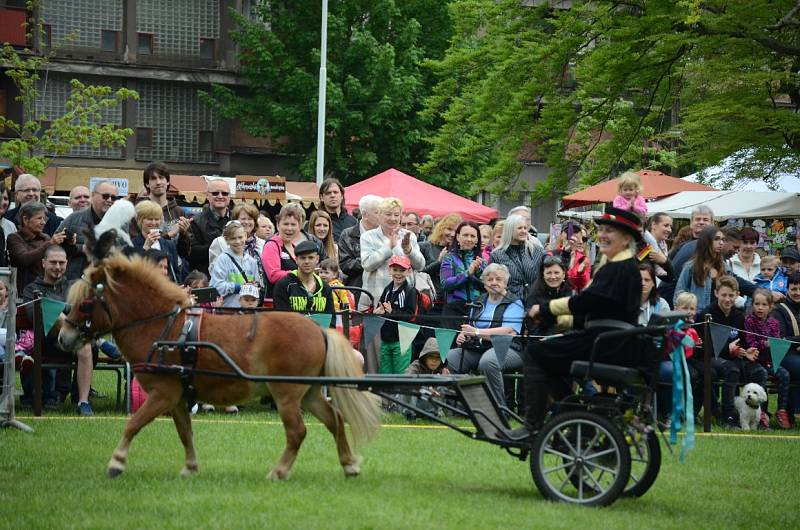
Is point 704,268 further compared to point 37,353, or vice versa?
point 704,268

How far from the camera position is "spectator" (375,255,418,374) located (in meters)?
14.0

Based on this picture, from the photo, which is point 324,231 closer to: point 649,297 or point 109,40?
point 649,297

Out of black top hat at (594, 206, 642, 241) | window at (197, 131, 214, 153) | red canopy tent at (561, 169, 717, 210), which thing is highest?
window at (197, 131, 214, 153)

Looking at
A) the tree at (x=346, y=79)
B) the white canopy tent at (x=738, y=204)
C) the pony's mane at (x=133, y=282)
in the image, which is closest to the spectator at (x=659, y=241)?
the pony's mane at (x=133, y=282)

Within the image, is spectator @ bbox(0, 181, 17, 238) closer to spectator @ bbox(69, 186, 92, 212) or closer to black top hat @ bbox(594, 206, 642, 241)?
spectator @ bbox(69, 186, 92, 212)

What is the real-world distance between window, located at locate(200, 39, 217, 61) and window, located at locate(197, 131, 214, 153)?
3.17 m

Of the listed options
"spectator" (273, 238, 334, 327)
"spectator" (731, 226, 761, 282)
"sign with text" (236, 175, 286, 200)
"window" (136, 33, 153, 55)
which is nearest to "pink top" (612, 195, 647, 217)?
"spectator" (731, 226, 761, 282)

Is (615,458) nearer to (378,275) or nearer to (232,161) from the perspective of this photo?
(378,275)

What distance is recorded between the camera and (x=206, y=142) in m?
50.2

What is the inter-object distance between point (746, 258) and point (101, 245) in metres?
9.85

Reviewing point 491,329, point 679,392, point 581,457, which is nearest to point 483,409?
point 581,457

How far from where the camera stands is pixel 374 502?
8.49 meters

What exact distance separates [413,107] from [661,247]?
30.1m

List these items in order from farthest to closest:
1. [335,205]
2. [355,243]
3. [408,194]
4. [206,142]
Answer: [206,142] < [408,194] < [335,205] < [355,243]
